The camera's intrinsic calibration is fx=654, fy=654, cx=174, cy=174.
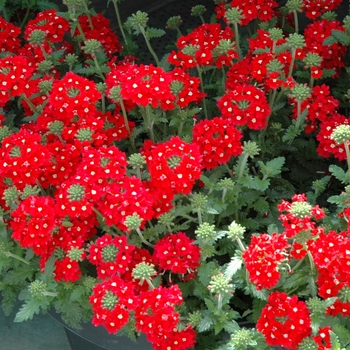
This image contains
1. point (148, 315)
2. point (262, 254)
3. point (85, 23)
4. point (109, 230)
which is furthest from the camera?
point (85, 23)

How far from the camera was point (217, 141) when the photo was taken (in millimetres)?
2072

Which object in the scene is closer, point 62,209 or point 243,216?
point 62,209

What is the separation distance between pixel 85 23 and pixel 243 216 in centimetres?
124

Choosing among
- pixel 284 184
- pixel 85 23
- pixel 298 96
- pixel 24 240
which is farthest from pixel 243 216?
pixel 85 23

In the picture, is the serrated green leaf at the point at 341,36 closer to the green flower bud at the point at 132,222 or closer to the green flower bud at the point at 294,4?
the green flower bud at the point at 294,4

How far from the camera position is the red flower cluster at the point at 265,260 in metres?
1.57

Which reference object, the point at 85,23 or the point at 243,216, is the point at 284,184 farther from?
the point at 85,23

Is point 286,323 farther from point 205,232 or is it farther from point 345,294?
point 205,232

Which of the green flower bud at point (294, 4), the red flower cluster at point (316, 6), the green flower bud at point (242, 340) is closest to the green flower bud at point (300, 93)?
the green flower bud at point (294, 4)

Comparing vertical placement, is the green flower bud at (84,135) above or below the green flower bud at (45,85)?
below

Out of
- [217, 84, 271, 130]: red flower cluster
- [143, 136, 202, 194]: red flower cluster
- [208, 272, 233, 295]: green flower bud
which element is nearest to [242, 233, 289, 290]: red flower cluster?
[208, 272, 233, 295]: green flower bud

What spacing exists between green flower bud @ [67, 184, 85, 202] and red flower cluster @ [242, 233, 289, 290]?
52cm

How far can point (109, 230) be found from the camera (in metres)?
2.04

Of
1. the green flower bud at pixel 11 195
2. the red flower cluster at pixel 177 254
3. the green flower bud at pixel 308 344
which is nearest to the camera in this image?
the green flower bud at pixel 308 344
